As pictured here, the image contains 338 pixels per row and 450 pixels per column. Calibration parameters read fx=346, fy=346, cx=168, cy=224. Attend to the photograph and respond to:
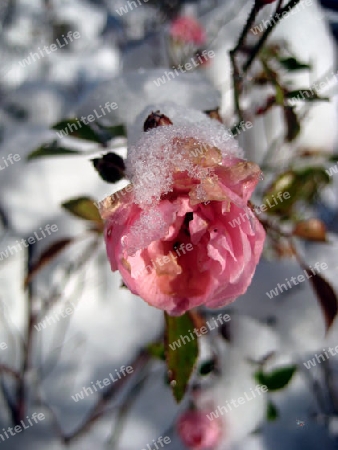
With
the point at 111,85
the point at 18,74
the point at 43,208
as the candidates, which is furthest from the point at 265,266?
the point at 18,74

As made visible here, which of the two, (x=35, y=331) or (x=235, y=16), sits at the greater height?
(x=235, y=16)

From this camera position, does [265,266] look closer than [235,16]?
Yes

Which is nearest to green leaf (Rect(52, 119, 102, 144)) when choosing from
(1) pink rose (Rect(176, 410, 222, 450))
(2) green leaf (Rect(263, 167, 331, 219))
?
(2) green leaf (Rect(263, 167, 331, 219))

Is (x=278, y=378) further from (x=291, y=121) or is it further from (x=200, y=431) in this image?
(x=291, y=121)

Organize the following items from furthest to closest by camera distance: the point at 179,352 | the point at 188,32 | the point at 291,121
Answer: the point at 188,32 < the point at 291,121 < the point at 179,352

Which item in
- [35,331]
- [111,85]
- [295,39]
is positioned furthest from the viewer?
[35,331]

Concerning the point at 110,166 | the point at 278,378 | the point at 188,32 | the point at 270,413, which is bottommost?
the point at 270,413

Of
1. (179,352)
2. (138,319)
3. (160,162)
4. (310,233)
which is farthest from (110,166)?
(138,319)

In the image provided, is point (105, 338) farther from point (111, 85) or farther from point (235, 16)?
point (235, 16)

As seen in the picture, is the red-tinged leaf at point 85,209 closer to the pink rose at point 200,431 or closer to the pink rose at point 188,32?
the pink rose at point 200,431
